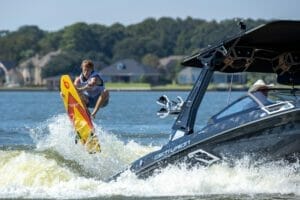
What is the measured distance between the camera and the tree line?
156500 millimetres

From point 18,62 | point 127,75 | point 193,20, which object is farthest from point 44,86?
point 193,20

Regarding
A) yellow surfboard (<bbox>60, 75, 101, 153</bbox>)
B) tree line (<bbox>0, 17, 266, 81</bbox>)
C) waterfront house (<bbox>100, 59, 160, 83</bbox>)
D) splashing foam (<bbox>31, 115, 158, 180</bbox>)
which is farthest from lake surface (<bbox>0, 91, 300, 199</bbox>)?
waterfront house (<bbox>100, 59, 160, 83</bbox>)

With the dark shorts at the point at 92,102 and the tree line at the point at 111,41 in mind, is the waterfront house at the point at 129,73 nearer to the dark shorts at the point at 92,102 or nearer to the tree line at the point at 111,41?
the tree line at the point at 111,41

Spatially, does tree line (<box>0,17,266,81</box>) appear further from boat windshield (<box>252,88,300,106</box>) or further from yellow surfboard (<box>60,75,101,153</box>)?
boat windshield (<box>252,88,300,106</box>)

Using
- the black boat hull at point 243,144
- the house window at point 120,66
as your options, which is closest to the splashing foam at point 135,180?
the black boat hull at point 243,144

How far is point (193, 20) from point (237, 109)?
187 meters

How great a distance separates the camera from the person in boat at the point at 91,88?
15203mm

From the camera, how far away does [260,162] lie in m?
12.0

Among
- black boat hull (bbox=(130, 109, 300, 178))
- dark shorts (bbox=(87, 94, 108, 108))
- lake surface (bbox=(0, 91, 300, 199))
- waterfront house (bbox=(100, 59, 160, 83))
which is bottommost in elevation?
waterfront house (bbox=(100, 59, 160, 83))

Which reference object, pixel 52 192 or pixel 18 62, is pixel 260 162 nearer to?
pixel 52 192

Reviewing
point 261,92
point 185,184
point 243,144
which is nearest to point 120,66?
point 185,184

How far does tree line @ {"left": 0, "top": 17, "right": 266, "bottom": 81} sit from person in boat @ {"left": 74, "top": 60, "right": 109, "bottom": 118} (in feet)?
412

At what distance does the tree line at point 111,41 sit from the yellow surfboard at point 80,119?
125965 mm

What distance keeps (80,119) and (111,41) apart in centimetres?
15689
